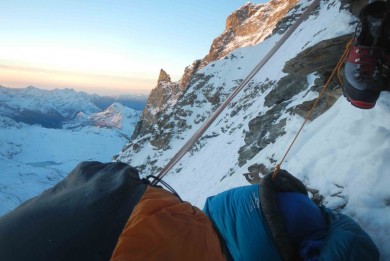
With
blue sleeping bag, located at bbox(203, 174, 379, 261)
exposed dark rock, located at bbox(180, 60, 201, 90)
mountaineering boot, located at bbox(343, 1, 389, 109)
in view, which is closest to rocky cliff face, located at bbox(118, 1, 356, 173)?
exposed dark rock, located at bbox(180, 60, 201, 90)

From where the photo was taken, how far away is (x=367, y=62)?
3090 mm

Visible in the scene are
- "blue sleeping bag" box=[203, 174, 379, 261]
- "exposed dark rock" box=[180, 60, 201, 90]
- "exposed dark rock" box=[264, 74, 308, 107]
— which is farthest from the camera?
"exposed dark rock" box=[180, 60, 201, 90]

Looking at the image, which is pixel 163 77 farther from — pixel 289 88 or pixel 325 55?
pixel 325 55

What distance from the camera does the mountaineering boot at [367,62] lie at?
2963 mm

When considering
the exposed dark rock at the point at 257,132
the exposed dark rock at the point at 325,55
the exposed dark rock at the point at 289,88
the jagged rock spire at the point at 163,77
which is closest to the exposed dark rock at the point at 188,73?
the jagged rock spire at the point at 163,77

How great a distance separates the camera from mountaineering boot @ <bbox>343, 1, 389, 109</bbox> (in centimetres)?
296

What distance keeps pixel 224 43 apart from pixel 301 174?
93847mm

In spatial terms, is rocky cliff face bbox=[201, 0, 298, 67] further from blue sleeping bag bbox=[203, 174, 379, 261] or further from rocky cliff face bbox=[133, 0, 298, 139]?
blue sleeping bag bbox=[203, 174, 379, 261]

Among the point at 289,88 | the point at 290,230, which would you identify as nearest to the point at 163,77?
the point at 289,88

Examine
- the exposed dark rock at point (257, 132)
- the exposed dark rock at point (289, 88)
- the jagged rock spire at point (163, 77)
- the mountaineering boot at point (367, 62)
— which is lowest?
the exposed dark rock at point (257, 132)

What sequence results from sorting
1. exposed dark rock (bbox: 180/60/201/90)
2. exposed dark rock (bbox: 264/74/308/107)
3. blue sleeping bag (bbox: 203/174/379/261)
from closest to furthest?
blue sleeping bag (bbox: 203/174/379/261), exposed dark rock (bbox: 264/74/308/107), exposed dark rock (bbox: 180/60/201/90)

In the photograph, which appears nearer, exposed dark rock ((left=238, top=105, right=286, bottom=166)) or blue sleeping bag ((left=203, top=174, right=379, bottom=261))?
blue sleeping bag ((left=203, top=174, right=379, bottom=261))

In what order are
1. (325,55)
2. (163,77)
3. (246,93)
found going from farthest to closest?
(163,77) < (246,93) < (325,55)

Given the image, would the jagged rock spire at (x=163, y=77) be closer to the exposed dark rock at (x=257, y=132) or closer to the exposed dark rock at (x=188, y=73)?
the exposed dark rock at (x=188, y=73)
